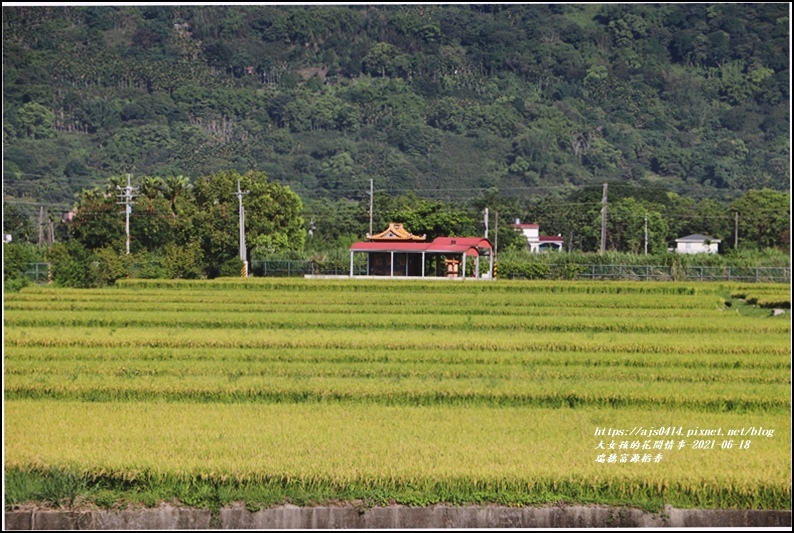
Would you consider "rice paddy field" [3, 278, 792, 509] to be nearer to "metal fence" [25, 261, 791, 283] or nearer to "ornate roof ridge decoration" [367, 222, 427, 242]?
"ornate roof ridge decoration" [367, 222, 427, 242]

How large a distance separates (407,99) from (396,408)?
161 meters

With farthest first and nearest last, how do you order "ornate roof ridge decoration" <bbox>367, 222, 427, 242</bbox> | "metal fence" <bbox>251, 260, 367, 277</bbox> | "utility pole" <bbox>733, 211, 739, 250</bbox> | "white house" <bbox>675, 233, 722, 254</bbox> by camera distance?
"white house" <bbox>675, 233, 722, 254</bbox>, "utility pole" <bbox>733, 211, 739, 250</bbox>, "metal fence" <bbox>251, 260, 367, 277</bbox>, "ornate roof ridge decoration" <bbox>367, 222, 427, 242</bbox>

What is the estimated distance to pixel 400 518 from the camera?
38.8 feet

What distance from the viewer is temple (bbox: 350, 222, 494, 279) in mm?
55156

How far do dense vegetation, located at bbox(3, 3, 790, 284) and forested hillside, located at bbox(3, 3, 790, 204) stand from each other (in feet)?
1.12

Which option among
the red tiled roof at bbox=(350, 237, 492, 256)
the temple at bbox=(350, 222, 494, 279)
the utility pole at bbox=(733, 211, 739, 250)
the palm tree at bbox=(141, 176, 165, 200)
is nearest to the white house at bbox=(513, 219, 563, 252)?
the utility pole at bbox=(733, 211, 739, 250)

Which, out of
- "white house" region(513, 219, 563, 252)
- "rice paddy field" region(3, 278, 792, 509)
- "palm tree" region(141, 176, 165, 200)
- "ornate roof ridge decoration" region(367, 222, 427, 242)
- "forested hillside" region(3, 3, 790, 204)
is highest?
"forested hillside" region(3, 3, 790, 204)

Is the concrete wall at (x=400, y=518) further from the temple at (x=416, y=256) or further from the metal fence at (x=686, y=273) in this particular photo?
A: the metal fence at (x=686, y=273)

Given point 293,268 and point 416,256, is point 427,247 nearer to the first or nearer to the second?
point 416,256

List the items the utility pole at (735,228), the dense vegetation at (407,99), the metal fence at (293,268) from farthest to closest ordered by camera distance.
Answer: the dense vegetation at (407,99) → the utility pole at (735,228) → the metal fence at (293,268)

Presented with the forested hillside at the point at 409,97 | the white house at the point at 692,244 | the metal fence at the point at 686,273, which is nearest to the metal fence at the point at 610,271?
the metal fence at the point at 686,273

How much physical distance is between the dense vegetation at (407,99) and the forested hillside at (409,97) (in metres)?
0.34

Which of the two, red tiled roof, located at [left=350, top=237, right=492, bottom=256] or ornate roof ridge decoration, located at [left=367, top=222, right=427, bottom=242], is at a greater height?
ornate roof ridge decoration, located at [left=367, top=222, right=427, bottom=242]

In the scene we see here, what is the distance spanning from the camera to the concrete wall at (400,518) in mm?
11727
